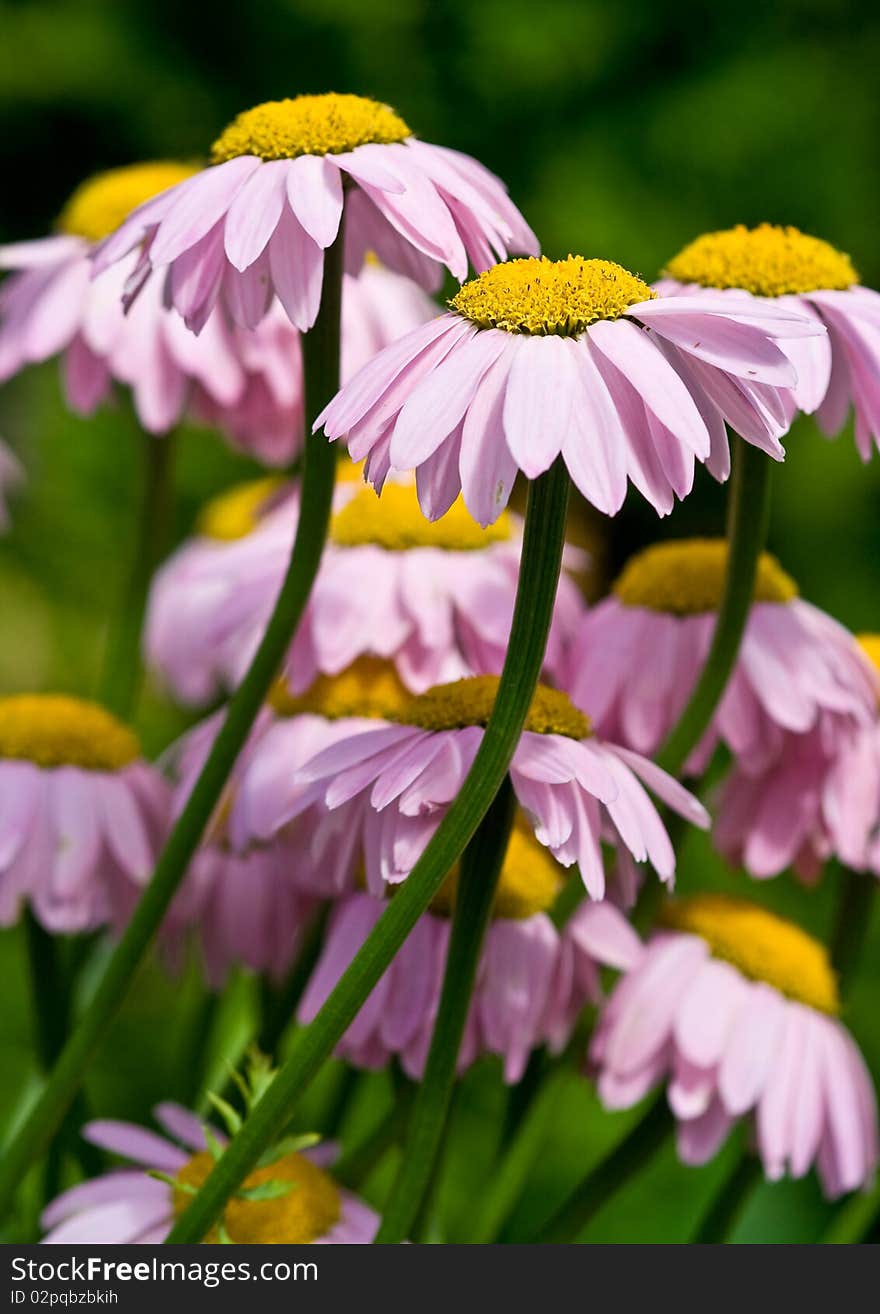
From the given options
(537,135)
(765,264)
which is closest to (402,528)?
(765,264)

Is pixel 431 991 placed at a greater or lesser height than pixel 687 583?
lesser

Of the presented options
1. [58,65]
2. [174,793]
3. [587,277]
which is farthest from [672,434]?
[58,65]

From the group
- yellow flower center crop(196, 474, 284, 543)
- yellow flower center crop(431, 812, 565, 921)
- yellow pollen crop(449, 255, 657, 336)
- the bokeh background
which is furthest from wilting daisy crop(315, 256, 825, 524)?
the bokeh background

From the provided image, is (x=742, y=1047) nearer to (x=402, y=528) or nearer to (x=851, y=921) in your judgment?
(x=851, y=921)

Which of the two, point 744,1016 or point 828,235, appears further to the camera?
point 828,235

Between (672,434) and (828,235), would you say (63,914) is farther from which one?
(828,235)

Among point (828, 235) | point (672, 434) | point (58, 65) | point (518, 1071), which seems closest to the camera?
point (672, 434)

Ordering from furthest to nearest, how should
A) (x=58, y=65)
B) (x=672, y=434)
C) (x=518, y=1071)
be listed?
(x=58, y=65) < (x=518, y=1071) < (x=672, y=434)
